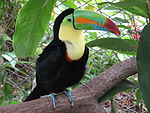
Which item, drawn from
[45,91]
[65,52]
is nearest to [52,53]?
[65,52]

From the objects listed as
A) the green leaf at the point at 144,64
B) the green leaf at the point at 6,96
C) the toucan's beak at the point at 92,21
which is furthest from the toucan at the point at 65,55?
the green leaf at the point at 144,64

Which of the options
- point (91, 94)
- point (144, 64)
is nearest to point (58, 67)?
point (91, 94)

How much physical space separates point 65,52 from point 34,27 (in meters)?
0.15

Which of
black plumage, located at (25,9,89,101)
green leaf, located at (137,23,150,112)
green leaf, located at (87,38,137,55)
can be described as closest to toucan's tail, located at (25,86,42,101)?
black plumage, located at (25,9,89,101)

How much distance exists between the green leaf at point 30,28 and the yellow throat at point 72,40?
0.27 ft

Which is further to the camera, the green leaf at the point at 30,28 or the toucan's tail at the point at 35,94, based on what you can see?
the toucan's tail at the point at 35,94

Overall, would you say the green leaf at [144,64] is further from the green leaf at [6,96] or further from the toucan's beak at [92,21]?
the green leaf at [6,96]

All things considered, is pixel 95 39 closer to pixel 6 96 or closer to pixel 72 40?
pixel 72 40

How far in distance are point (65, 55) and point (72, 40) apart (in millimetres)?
70

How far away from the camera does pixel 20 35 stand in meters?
0.94

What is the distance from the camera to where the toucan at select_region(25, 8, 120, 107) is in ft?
3.13

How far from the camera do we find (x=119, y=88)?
82cm

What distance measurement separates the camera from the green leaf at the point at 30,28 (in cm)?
90

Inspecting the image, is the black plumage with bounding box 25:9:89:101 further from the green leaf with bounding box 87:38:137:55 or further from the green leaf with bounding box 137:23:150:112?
the green leaf with bounding box 137:23:150:112
